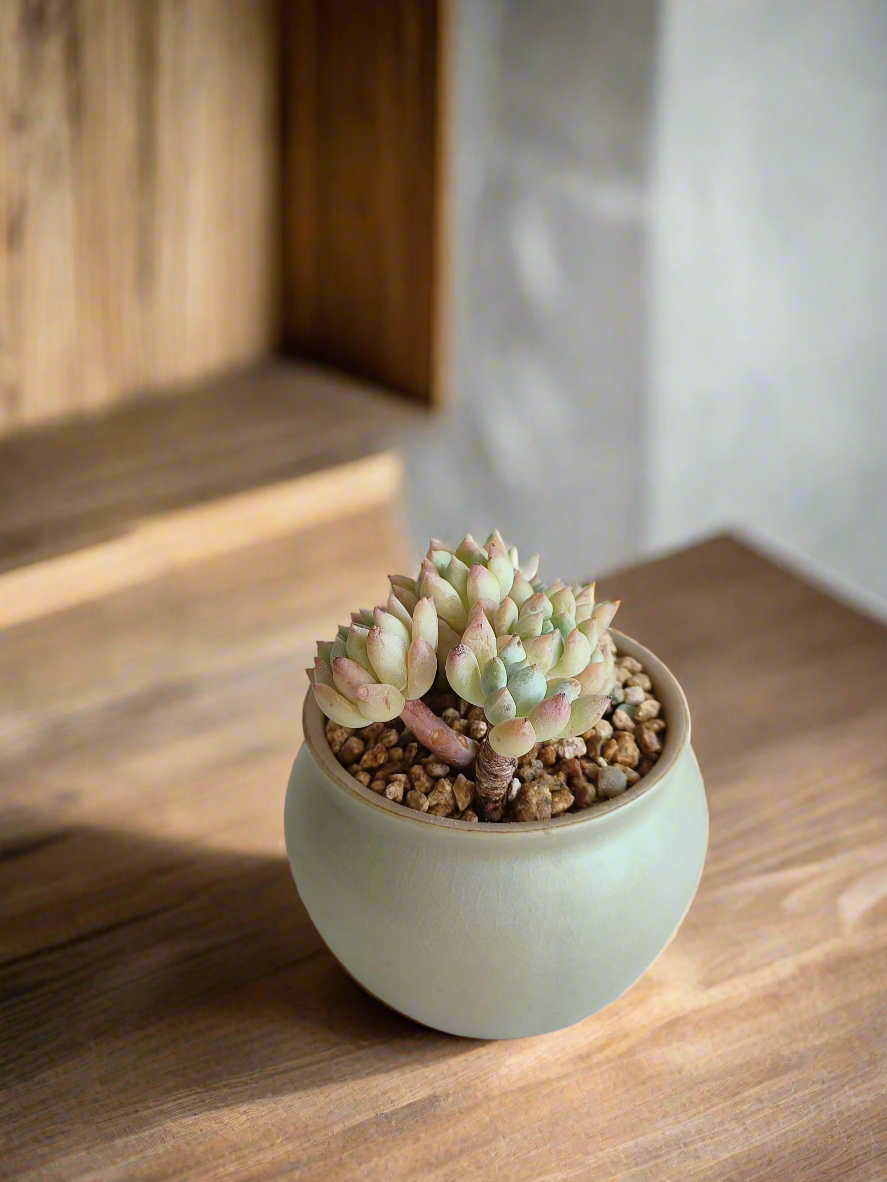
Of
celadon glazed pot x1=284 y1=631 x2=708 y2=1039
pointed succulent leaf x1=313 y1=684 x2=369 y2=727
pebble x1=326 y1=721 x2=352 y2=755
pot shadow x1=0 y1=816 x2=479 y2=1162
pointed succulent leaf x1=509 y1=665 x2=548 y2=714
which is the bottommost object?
pot shadow x1=0 y1=816 x2=479 y2=1162

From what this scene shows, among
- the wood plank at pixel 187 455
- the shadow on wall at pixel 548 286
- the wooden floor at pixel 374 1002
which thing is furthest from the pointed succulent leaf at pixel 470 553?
the shadow on wall at pixel 548 286

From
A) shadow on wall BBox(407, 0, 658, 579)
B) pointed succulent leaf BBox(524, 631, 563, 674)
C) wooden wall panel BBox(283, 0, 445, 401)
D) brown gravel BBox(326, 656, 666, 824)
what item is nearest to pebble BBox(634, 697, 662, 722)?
brown gravel BBox(326, 656, 666, 824)

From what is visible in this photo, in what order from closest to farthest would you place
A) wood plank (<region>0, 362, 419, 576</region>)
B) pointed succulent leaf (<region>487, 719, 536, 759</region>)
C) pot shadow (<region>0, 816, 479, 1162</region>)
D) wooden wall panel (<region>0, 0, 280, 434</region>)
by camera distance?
pointed succulent leaf (<region>487, 719, 536, 759</region>) < pot shadow (<region>0, 816, 479, 1162</region>) < wood plank (<region>0, 362, 419, 576</region>) < wooden wall panel (<region>0, 0, 280, 434</region>)

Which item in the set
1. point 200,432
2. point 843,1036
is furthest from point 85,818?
point 200,432

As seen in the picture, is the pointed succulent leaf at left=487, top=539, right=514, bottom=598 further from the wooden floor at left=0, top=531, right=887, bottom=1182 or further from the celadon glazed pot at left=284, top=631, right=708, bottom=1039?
the wooden floor at left=0, top=531, right=887, bottom=1182

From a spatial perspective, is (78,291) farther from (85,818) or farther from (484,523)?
Result: (85,818)

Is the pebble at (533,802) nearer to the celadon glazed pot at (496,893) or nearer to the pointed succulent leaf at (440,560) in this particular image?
the celadon glazed pot at (496,893)
